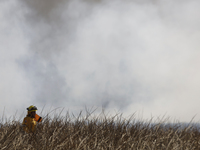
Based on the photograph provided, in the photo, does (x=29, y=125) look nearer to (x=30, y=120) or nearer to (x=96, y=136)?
(x=30, y=120)

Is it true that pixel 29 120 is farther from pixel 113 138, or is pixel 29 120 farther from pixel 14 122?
pixel 113 138

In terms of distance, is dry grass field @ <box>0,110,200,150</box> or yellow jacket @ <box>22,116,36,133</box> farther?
yellow jacket @ <box>22,116,36,133</box>

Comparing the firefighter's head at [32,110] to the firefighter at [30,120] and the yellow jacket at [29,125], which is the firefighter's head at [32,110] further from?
the yellow jacket at [29,125]

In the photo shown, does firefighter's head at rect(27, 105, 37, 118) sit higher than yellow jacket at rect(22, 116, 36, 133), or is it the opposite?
firefighter's head at rect(27, 105, 37, 118)

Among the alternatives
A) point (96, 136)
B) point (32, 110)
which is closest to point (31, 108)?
point (32, 110)

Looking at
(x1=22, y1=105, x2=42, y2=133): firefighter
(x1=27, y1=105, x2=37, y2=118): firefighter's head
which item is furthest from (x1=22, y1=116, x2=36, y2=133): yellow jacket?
(x1=27, y1=105, x2=37, y2=118): firefighter's head

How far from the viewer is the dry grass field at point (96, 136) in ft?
21.4

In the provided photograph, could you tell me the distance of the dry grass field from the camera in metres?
6.53

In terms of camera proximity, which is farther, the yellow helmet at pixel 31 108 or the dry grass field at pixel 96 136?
the yellow helmet at pixel 31 108

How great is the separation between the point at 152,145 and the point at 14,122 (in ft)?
17.1

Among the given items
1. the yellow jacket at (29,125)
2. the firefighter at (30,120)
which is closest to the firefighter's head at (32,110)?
the firefighter at (30,120)

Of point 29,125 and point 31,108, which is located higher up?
point 31,108

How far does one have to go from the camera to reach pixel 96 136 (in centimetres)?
727

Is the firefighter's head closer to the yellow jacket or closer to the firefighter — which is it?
the firefighter
